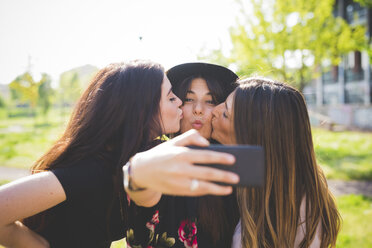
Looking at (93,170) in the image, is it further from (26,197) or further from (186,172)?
(186,172)

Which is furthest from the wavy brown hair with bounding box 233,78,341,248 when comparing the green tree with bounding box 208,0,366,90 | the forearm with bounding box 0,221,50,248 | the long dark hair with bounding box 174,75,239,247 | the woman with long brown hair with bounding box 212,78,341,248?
the green tree with bounding box 208,0,366,90

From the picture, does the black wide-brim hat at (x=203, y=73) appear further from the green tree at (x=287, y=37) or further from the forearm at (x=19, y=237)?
the green tree at (x=287, y=37)

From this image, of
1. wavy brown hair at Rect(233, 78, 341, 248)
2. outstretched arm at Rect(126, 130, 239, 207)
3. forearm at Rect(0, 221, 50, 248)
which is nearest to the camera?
outstretched arm at Rect(126, 130, 239, 207)

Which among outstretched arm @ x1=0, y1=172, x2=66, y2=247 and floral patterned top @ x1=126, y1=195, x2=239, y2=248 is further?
floral patterned top @ x1=126, y1=195, x2=239, y2=248

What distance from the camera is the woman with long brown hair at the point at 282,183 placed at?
195cm

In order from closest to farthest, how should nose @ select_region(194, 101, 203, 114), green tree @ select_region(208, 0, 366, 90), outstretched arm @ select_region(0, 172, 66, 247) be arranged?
outstretched arm @ select_region(0, 172, 66, 247)
nose @ select_region(194, 101, 203, 114)
green tree @ select_region(208, 0, 366, 90)

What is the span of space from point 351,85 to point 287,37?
660 inches

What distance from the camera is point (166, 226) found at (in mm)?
1847

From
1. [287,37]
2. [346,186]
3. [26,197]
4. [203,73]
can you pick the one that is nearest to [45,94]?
[287,37]

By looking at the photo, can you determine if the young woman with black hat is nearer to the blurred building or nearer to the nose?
the nose

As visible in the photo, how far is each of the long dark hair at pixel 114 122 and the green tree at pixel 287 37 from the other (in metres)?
9.49

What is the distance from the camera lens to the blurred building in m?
20.9

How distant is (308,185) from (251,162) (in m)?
1.38

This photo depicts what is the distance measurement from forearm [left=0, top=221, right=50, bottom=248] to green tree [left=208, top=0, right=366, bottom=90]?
10190mm
